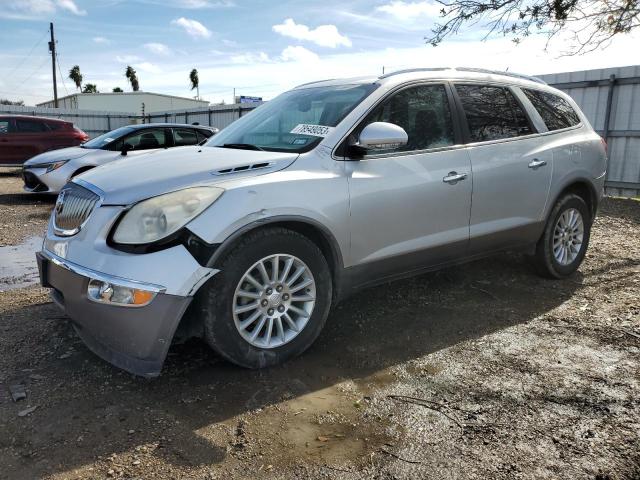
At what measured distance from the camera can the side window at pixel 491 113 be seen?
4.21m

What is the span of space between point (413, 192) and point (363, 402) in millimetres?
1530

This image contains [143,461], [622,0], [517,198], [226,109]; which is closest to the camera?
[143,461]

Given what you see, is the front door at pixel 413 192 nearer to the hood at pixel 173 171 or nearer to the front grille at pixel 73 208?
the hood at pixel 173 171

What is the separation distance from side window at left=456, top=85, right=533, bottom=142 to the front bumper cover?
2724mm

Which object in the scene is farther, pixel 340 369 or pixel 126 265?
pixel 340 369

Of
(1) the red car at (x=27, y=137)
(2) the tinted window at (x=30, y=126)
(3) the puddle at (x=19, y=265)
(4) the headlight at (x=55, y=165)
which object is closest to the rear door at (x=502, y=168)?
(3) the puddle at (x=19, y=265)

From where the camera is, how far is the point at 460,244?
4.10 metres

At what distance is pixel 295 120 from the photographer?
12.7 ft

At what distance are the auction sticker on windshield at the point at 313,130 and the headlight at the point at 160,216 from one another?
3.07 feet

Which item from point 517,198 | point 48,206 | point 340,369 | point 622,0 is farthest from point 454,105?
point 48,206

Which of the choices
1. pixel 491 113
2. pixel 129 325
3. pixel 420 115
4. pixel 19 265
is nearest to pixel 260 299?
pixel 129 325

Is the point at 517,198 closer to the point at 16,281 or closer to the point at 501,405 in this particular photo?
the point at 501,405

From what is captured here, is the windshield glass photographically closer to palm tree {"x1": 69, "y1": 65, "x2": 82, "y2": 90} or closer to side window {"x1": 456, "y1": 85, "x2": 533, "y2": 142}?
side window {"x1": 456, "y1": 85, "x2": 533, "y2": 142}

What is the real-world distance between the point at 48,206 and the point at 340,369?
8202 mm
